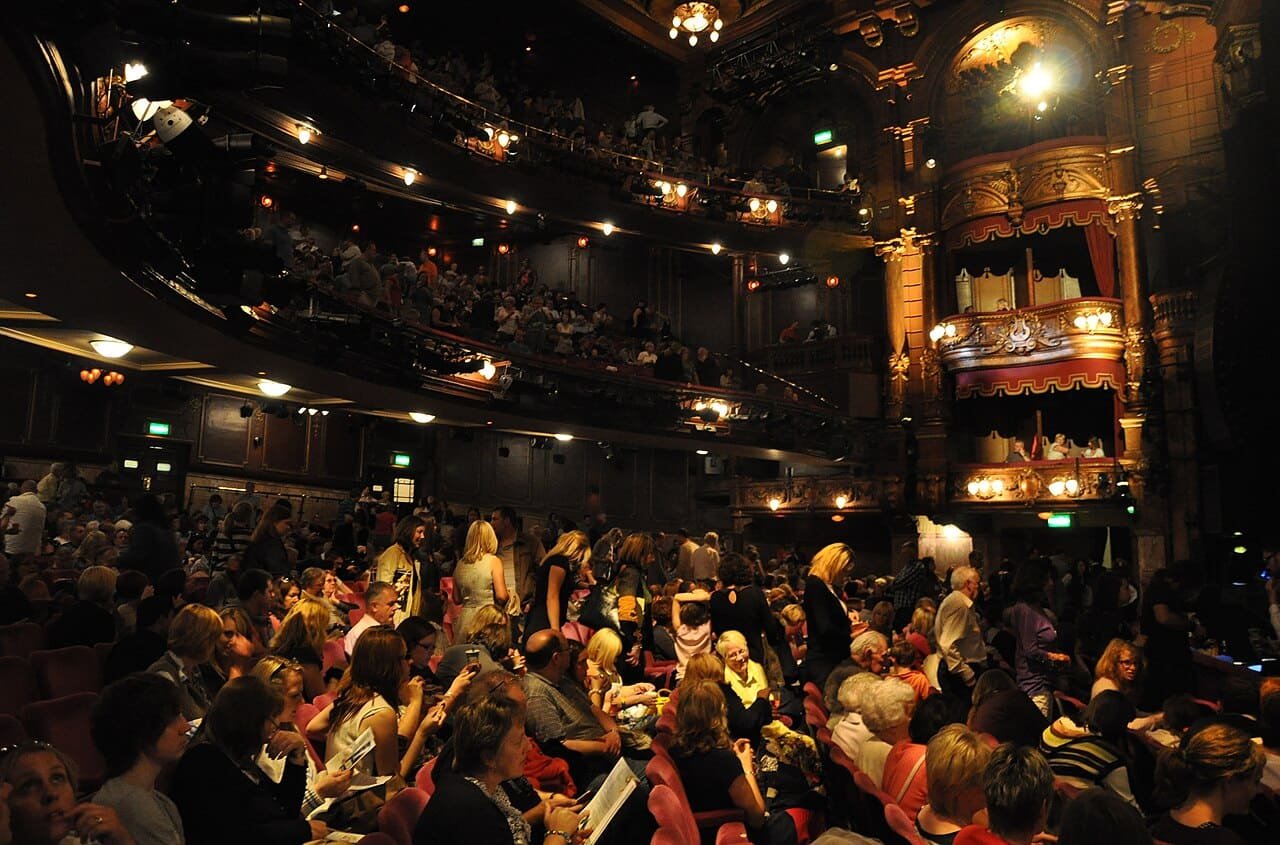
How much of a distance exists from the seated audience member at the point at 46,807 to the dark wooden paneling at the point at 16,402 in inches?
569

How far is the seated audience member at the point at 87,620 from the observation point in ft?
18.7

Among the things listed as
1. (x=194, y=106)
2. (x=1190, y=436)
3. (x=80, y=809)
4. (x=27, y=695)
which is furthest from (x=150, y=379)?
(x=1190, y=436)

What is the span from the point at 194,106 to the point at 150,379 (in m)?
8.07

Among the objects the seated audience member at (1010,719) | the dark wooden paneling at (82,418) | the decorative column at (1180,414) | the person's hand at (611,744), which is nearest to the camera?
the seated audience member at (1010,719)

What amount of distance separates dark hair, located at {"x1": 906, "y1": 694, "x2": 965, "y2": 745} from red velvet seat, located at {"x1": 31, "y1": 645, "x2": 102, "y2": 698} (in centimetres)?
400

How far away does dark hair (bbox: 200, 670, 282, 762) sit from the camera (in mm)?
3246

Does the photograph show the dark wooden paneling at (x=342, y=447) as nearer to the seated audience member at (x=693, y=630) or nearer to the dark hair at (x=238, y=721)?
the seated audience member at (x=693, y=630)

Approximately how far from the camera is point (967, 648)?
283 inches

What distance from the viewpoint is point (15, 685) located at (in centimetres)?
466

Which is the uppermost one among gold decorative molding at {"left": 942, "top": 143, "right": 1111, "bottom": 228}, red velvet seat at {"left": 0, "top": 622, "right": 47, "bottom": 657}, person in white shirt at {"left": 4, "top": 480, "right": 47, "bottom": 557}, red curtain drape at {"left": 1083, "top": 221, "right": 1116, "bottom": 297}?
gold decorative molding at {"left": 942, "top": 143, "right": 1111, "bottom": 228}

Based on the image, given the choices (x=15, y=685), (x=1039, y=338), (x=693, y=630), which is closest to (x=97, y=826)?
(x=15, y=685)

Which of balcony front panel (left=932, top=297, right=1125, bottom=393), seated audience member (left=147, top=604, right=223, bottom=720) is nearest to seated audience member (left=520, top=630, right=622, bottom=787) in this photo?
seated audience member (left=147, top=604, right=223, bottom=720)

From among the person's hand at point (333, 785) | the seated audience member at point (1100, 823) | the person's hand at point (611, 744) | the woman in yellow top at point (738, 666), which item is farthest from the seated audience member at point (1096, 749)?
the person's hand at point (333, 785)

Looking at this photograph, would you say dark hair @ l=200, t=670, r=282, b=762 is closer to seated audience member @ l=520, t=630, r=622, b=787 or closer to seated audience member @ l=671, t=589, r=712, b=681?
seated audience member @ l=520, t=630, r=622, b=787
